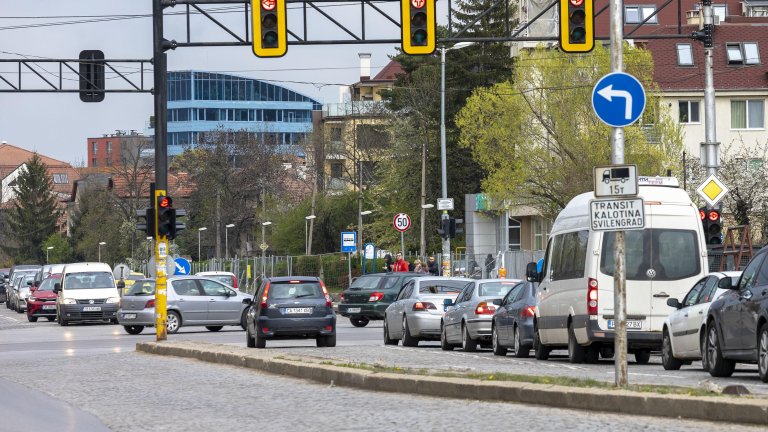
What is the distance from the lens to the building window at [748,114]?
7925 centimetres

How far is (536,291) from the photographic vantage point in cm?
2647

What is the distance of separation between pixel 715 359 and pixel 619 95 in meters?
5.85

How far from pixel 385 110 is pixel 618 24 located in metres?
93.5

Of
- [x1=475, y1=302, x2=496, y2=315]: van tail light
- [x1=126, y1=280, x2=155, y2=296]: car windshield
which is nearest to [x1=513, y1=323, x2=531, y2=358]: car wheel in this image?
[x1=475, y1=302, x2=496, y2=315]: van tail light

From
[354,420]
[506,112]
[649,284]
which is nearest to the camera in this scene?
[354,420]

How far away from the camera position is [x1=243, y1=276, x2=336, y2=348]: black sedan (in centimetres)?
2973

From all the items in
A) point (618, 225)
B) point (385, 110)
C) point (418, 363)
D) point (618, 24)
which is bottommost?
point (418, 363)

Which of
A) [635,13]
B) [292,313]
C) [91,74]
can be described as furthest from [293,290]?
[635,13]

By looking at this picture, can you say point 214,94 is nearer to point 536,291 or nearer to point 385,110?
point 385,110

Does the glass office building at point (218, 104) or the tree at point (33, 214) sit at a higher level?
the glass office building at point (218, 104)

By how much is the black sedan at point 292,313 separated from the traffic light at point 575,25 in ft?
24.0

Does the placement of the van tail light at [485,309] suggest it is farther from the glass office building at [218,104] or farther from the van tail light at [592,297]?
the glass office building at [218,104]

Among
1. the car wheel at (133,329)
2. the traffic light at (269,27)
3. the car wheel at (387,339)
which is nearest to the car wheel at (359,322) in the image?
the car wheel at (133,329)

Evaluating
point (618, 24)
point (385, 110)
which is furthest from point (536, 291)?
point (385, 110)
